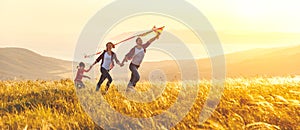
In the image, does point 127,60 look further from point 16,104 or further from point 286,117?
point 286,117

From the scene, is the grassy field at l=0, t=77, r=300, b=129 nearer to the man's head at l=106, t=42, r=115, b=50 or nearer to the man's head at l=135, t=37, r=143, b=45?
the man's head at l=135, t=37, r=143, b=45

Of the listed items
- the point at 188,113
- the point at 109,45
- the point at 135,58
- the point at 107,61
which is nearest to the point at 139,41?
the point at 135,58

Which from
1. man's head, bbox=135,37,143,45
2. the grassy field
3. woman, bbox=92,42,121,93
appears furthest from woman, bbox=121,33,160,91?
the grassy field

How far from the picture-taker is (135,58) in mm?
11836

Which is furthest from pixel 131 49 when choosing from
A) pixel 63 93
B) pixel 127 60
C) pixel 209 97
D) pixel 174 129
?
pixel 174 129

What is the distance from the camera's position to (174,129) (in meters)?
6.04

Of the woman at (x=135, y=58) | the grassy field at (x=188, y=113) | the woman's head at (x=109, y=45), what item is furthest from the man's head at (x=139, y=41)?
the grassy field at (x=188, y=113)

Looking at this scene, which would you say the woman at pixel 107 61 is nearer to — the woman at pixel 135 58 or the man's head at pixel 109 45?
the man's head at pixel 109 45

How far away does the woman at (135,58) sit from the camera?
11.6 meters

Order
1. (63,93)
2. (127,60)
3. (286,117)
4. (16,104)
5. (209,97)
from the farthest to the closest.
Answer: (127,60), (63,93), (16,104), (209,97), (286,117)

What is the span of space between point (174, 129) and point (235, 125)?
2.96 feet

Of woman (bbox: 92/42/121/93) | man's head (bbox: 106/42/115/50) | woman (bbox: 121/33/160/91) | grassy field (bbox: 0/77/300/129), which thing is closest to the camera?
grassy field (bbox: 0/77/300/129)

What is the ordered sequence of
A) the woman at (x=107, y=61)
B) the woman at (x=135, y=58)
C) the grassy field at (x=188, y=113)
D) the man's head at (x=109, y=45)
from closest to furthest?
the grassy field at (x=188, y=113)
the woman at (x=135, y=58)
the man's head at (x=109, y=45)
the woman at (x=107, y=61)

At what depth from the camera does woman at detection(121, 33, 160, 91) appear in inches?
455
